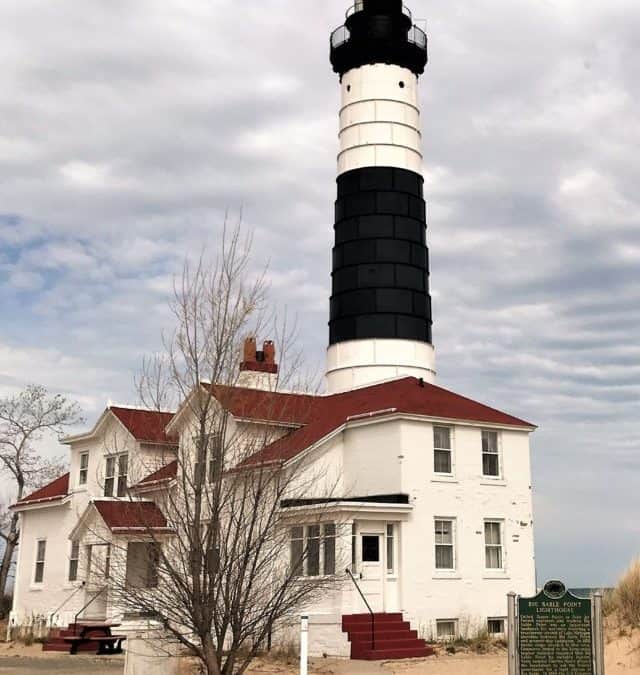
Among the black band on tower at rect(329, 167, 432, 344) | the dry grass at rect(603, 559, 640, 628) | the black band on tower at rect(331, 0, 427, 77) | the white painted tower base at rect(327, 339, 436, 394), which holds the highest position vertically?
the black band on tower at rect(331, 0, 427, 77)

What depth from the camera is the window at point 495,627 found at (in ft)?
85.4

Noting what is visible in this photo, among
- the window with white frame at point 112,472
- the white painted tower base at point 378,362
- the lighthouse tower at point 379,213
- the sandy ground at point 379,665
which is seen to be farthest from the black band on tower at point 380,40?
the sandy ground at point 379,665

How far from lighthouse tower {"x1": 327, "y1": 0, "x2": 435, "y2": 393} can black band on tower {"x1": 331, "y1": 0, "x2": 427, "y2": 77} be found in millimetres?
39

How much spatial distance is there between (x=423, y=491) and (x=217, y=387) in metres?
12.7

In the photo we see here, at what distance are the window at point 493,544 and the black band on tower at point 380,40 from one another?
18678mm

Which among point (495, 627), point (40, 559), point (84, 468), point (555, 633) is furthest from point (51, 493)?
point (555, 633)

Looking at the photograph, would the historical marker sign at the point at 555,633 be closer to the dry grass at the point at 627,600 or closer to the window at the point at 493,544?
the dry grass at the point at 627,600

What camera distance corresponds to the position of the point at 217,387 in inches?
566

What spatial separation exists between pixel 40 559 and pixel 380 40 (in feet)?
75.7

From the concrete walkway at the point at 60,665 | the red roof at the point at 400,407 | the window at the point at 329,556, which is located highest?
the red roof at the point at 400,407

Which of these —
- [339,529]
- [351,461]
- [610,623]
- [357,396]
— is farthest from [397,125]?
[610,623]

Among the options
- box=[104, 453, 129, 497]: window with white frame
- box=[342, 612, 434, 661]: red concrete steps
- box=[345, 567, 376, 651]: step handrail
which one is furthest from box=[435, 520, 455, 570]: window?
box=[104, 453, 129, 497]: window with white frame

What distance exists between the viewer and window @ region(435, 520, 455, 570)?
25781mm

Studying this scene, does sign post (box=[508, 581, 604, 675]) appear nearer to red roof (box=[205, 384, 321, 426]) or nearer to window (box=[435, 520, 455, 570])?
red roof (box=[205, 384, 321, 426])
